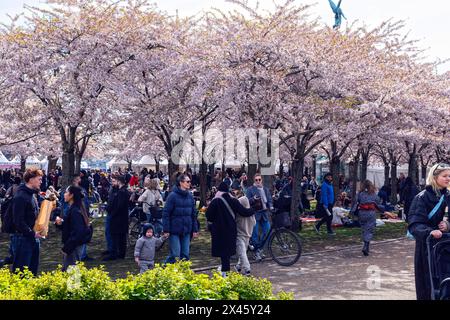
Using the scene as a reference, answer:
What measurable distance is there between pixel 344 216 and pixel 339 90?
4.48 meters

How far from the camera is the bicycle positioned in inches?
434

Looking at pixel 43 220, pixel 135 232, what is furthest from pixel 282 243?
pixel 43 220

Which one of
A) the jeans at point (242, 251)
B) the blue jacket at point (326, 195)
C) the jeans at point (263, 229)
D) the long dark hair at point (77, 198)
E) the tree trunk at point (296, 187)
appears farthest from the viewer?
the tree trunk at point (296, 187)

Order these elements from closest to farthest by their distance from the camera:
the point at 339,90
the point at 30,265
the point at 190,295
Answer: the point at 190,295, the point at 30,265, the point at 339,90

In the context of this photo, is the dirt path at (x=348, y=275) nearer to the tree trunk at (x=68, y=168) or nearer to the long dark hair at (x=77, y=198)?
the long dark hair at (x=77, y=198)

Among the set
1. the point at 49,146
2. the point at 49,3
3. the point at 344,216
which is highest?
the point at 49,3

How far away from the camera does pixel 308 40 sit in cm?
1647

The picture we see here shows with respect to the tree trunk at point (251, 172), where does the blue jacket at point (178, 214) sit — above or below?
below

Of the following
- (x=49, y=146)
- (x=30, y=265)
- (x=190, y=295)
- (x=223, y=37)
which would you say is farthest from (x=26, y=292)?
(x=49, y=146)

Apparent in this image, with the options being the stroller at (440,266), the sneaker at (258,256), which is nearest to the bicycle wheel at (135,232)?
the sneaker at (258,256)

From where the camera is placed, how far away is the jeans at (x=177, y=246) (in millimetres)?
9531

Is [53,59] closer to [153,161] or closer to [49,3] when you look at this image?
[49,3]

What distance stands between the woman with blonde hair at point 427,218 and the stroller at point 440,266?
207mm

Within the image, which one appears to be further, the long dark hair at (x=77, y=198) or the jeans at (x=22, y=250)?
the long dark hair at (x=77, y=198)
